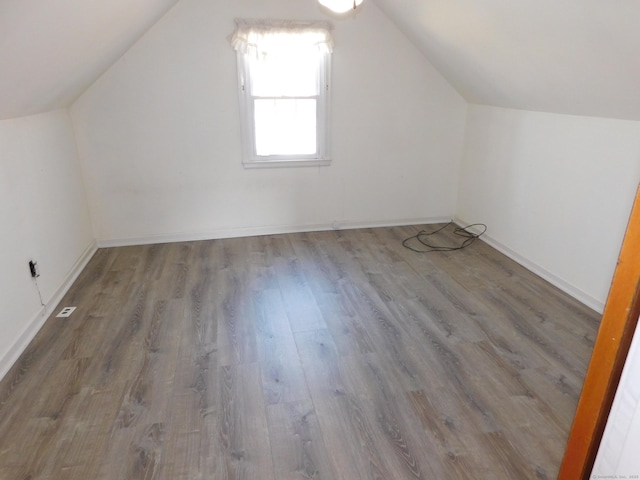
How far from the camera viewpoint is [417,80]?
400 cm

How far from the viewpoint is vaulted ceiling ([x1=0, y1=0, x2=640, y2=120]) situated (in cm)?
177

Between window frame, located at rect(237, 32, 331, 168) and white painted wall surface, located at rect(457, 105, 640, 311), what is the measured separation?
1493 mm

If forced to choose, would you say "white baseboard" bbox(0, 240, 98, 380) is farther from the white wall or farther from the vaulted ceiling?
the vaulted ceiling

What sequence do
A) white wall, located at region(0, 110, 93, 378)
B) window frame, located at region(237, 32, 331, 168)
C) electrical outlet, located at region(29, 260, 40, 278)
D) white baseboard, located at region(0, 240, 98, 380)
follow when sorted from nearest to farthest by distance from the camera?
1. white baseboard, located at region(0, 240, 98, 380)
2. white wall, located at region(0, 110, 93, 378)
3. electrical outlet, located at region(29, 260, 40, 278)
4. window frame, located at region(237, 32, 331, 168)

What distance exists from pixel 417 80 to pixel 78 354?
3.62 metres

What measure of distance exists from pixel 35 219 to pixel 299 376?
2.01 m

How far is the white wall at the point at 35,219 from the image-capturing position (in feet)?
7.50

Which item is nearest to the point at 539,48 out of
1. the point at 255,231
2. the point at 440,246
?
the point at 440,246

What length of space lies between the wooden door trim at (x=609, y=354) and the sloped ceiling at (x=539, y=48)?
144cm

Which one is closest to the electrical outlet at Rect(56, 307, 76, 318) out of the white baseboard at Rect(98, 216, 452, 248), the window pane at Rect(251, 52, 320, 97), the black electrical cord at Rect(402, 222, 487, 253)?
the white baseboard at Rect(98, 216, 452, 248)

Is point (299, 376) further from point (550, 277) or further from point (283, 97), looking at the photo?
point (283, 97)

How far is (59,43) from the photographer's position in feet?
6.72

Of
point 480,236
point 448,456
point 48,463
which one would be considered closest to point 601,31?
→ point 448,456

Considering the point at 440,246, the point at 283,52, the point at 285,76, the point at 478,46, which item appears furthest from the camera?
the point at 440,246
